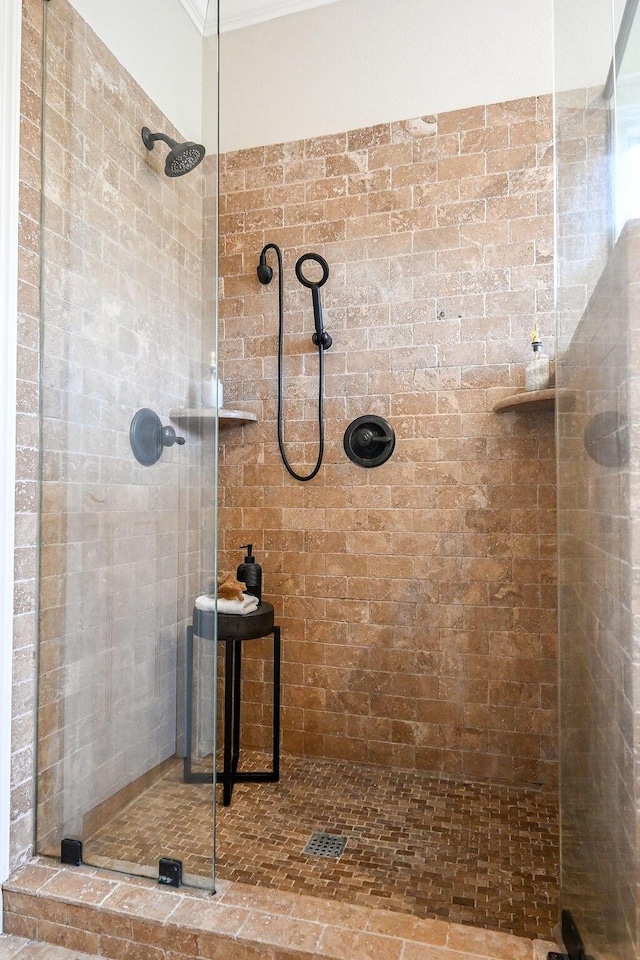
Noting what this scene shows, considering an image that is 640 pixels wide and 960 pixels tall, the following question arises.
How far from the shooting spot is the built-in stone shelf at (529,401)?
2.09 meters

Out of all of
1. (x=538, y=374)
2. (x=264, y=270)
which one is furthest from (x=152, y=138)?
(x=538, y=374)

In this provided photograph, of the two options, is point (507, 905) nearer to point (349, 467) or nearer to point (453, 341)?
point (349, 467)

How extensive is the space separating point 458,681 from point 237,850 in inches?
40.8

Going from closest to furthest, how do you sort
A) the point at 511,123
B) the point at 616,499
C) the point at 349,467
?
the point at 616,499
the point at 511,123
the point at 349,467

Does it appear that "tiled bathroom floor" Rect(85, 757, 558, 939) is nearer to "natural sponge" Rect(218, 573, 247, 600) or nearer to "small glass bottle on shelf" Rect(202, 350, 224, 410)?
"natural sponge" Rect(218, 573, 247, 600)

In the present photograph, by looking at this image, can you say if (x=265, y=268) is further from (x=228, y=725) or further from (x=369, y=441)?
(x=228, y=725)

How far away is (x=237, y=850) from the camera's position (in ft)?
6.19

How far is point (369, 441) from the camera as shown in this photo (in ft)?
8.30

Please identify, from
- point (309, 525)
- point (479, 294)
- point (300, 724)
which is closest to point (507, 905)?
point (300, 724)

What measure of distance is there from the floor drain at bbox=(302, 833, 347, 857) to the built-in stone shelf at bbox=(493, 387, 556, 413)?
5.17ft

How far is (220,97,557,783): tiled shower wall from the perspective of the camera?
2.38 metres

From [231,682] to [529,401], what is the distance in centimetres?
146

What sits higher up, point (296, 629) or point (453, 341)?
point (453, 341)

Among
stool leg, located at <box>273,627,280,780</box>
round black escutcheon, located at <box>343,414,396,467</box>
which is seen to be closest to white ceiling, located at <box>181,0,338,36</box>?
round black escutcheon, located at <box>343,414,396,467</box>
